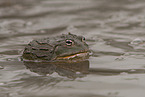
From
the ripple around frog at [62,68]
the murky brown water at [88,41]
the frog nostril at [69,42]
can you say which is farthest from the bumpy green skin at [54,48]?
the murky brown water at [88,41]

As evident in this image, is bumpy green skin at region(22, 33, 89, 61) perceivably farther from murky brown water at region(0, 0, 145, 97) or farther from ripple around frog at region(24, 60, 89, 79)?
murky brown water at region(0, 0, 145, 97)

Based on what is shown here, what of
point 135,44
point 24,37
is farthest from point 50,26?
point 135,44

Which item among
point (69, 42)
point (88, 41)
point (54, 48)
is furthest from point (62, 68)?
point (88, 41)

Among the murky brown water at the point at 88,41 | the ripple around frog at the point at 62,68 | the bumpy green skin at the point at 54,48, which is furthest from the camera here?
the bumpy green skin at the point at 54,48

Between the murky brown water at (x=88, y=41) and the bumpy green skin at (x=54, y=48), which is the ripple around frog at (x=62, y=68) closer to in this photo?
the murky brown water at (x=88, y=41)

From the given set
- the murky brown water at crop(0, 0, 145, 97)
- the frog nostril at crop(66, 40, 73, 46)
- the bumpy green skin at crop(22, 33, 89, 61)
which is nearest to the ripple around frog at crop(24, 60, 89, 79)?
the murky brown water at crop(0, 0, 145, 97)

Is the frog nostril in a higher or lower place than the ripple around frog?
higher

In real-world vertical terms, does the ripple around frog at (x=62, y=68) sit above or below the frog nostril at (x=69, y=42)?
below
